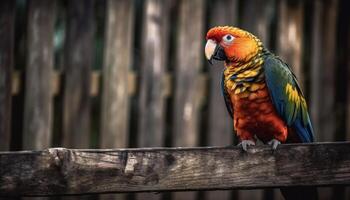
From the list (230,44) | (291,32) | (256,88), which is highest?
(291,32)

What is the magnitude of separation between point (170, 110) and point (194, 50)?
47 centimetres

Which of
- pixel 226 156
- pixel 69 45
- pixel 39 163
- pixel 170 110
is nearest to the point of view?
pixel 39 163

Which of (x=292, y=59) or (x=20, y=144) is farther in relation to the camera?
(x=292, y=59)

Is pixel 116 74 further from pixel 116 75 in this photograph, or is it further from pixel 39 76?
pixel 39 76

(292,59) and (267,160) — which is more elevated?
(292,59)

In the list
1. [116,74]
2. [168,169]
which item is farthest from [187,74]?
[168,169]

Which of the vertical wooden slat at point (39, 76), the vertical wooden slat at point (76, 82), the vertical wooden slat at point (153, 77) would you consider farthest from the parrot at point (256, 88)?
the vertical wooden slat at point (39, 76)

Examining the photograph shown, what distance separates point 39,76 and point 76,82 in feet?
0.76

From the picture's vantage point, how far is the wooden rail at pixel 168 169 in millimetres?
2107

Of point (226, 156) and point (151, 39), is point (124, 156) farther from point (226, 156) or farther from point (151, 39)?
→ point (151, 39)

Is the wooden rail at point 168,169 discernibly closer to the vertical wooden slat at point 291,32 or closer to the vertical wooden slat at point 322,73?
the vertical wooden slat at point 291,32

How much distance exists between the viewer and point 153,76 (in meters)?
4.56

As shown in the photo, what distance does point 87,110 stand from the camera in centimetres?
439

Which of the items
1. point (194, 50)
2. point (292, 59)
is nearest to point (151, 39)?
point (194, 50)
